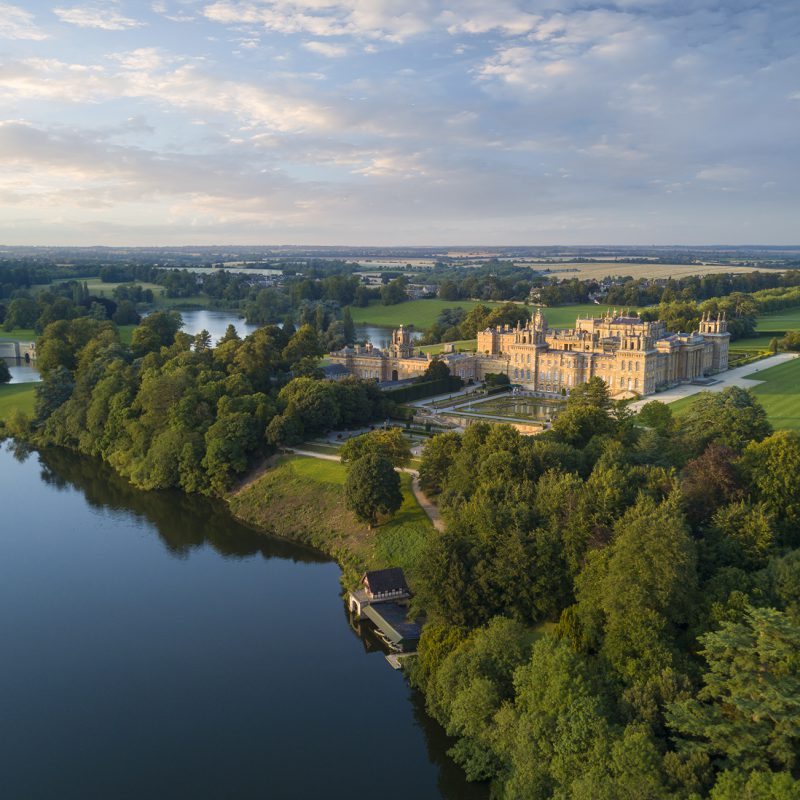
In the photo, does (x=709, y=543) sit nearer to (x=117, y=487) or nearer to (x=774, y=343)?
(x=117, y=487)

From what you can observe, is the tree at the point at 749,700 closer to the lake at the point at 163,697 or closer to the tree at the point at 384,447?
the lake at the point at 163,697

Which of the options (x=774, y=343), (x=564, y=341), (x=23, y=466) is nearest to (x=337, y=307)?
(x=564, y=341)

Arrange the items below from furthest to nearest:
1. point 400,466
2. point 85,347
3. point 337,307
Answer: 1. point 337,307
2. point 85,347
3. point 400,466

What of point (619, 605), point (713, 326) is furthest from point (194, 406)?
point (713, 326)

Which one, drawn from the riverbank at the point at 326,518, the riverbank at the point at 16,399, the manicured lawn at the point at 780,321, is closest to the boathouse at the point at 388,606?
the riverbank at the point at 326,518

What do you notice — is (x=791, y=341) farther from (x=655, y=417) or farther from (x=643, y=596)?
(x=643, y=596)

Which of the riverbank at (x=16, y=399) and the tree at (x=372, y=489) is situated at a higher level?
the tree at (x=372, y=489)
